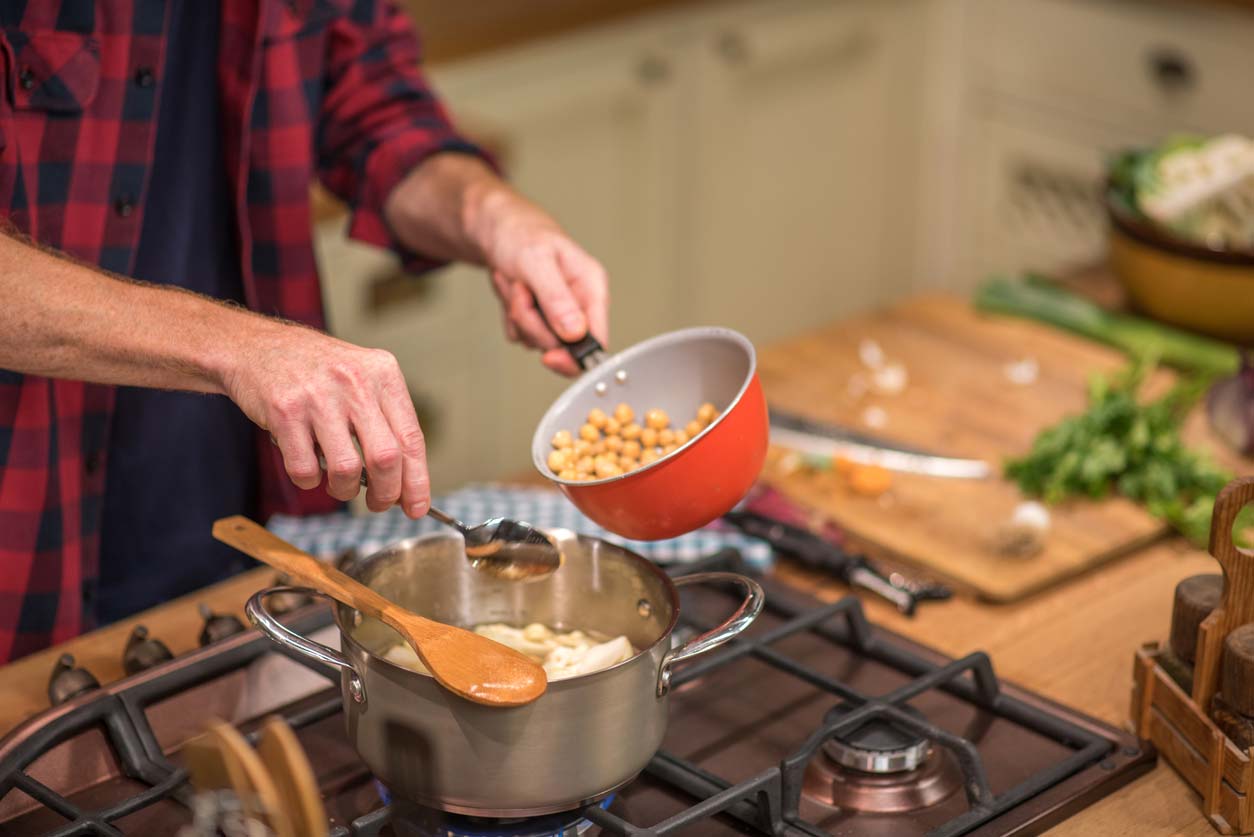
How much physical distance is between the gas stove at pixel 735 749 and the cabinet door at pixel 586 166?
1.37 metres

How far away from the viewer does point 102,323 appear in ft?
3.09

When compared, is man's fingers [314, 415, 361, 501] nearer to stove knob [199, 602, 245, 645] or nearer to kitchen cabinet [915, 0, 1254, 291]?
stove knob [199, 602, 245, 645]

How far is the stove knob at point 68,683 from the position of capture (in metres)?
1.04

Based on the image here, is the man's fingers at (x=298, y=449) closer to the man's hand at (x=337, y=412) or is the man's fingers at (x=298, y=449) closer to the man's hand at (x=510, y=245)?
the man's hand at (x=337, y=412)

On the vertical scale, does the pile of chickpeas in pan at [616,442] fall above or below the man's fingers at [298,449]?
below

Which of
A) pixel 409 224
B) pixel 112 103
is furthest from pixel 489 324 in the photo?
pixel 112 103

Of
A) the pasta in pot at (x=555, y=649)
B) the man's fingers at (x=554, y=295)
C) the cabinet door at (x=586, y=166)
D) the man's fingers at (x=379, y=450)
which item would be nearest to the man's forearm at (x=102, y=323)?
the man's fingers at (x=379, y=450)

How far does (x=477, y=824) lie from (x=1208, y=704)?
0.47 metres

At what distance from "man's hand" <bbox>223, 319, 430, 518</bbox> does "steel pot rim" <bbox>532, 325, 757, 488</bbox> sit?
5.2 inches

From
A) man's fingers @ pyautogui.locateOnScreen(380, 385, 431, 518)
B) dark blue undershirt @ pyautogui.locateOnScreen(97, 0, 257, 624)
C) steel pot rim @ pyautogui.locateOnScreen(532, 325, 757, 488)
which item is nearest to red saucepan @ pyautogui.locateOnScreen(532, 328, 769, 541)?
steel pot rim @ pyautogui.locateOnScreen(532, 325, 757, 488)

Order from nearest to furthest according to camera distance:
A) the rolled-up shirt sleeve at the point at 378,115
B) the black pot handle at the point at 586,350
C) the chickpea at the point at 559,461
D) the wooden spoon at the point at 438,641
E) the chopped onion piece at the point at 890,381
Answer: the wooden spoon at the point at 438,641 < the chickpea at the point at 559,461 < the black pot handle at the point at 586,350 < the rolled-up shirt sleeve at the point at 378,115 < the chopped onion piece at the point at 890,381

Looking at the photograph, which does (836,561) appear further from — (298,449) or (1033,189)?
(1033,189)

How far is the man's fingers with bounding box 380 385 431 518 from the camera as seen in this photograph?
0.88 meters

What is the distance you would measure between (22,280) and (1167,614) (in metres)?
0.90
